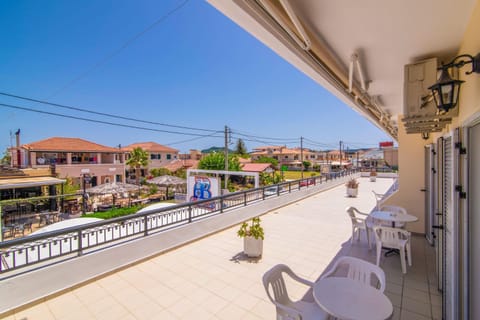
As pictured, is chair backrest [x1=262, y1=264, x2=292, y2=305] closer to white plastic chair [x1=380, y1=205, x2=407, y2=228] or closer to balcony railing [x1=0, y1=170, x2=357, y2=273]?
balcony railing [x1=0, y1=170, x2=357, y2=273]

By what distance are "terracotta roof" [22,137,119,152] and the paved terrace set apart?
21299mm

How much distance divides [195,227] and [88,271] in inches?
79.2

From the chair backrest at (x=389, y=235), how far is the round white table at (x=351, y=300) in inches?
81.5

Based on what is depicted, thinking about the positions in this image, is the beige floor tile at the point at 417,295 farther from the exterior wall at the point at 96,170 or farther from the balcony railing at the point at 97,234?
the exterior wall at the point at 96,170

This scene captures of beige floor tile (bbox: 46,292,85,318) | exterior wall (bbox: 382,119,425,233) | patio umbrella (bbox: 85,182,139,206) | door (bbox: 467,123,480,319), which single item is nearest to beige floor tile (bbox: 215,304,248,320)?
beige floor tile (bbox: 46,292,85,318)

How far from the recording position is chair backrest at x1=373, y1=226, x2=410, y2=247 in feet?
11.2

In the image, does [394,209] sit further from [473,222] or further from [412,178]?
[473,222]

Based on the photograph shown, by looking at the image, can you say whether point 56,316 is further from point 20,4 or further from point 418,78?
point 20,4

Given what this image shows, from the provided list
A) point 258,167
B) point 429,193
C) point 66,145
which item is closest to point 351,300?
point 429,193

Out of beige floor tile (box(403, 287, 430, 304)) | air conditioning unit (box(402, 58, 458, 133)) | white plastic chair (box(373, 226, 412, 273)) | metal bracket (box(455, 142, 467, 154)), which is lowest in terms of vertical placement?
beige floor tile (box(403, 287, 430, 304))

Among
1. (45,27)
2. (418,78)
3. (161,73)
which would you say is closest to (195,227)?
(418,78)

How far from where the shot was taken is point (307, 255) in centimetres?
387

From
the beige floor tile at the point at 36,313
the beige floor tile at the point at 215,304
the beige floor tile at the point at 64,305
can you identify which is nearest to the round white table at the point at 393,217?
the beige floor tile at the point at 215,304

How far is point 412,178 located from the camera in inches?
197
